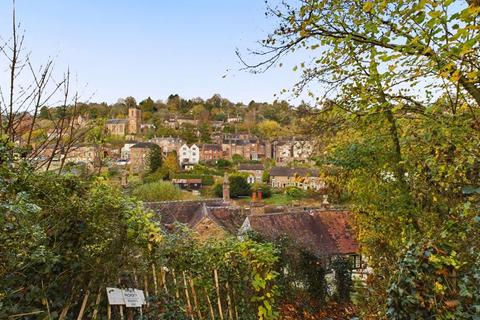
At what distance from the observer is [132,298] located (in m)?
4.48

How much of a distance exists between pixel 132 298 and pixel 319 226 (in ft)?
53.4

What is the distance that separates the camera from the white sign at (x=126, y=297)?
4309mm

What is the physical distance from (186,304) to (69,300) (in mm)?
1865

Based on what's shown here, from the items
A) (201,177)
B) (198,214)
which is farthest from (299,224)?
(201,177)

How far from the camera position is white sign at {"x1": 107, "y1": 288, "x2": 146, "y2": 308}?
4.31 m

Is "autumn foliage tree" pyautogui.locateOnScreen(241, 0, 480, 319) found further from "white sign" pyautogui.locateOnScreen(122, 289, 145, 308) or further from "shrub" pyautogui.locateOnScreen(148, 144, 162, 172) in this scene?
"shrub" pyautogui.locateOnScreen(148, 144, 162, 172)

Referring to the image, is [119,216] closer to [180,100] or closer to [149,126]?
[149,126]

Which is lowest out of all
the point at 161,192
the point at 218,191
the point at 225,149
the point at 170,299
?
the point at 218,191

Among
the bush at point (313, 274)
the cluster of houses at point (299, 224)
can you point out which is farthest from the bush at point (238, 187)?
the bush at point (313, 274)

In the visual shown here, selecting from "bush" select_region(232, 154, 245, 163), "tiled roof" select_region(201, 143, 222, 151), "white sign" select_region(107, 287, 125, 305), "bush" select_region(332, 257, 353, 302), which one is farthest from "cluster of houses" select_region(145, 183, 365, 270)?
"tiled roof" select_region(201, 143, 222, 151)

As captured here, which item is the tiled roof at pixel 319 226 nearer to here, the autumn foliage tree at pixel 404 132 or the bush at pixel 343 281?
the bush at pixel 343 281

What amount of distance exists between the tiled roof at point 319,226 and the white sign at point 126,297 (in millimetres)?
13718

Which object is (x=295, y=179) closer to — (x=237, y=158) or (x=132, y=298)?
(x=132, y=298)

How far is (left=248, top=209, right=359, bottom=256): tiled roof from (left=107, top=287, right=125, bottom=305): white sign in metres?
13.9
